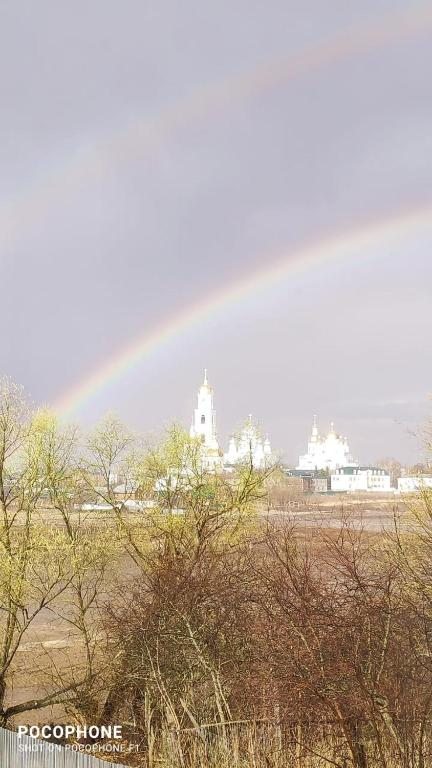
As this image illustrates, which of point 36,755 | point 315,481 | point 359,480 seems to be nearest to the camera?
point 36,755

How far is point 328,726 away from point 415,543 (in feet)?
34.8

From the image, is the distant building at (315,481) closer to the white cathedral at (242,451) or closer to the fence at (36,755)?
the white cathedral at (242,451)

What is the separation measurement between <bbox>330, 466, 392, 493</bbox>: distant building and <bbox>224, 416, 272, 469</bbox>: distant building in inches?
5785

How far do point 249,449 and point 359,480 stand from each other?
151722mm

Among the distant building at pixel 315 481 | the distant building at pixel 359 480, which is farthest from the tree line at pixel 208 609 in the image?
the distant building at pixel 359 480

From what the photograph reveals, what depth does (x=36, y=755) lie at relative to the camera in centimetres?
1033

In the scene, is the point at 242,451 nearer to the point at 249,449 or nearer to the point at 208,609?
the point at 249,449

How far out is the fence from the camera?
31.1 feet

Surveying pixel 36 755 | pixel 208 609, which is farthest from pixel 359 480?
pixel 36 755

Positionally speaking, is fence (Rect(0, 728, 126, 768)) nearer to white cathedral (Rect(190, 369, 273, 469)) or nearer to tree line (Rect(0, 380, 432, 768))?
tree line (Rect(0, 380, 432, 768))

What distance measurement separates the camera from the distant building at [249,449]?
2130 cm

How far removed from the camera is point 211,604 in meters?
11.1

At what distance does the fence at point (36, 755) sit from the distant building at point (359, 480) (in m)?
159

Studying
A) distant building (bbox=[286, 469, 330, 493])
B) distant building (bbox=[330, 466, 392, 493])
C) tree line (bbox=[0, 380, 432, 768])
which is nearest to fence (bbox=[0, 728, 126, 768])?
tree line (bbox=[0, 380, 432, 768])
